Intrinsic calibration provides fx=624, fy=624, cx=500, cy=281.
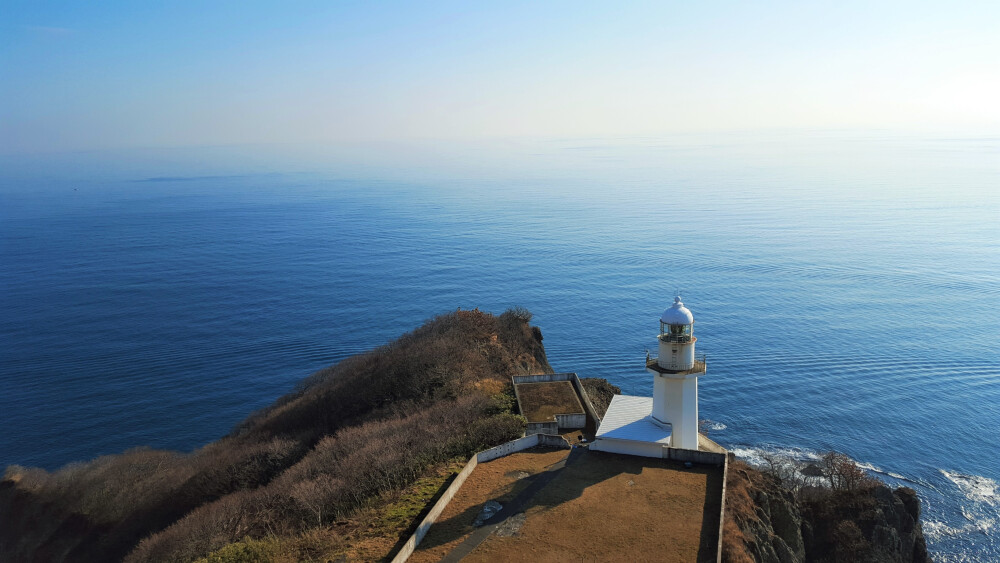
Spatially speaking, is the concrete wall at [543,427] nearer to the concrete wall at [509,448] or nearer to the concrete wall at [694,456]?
the concrete wall at [509,448]

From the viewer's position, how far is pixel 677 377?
78.1 ft

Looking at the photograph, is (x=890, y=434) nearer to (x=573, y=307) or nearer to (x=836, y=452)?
(x=836, y=452)

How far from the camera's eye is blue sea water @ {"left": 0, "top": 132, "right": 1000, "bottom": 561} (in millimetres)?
43375

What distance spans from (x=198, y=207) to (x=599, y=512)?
605 ft

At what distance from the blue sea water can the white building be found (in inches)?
712

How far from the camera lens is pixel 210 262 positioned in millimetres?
100750

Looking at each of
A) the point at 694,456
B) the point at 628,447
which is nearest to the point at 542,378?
the point at 628,447

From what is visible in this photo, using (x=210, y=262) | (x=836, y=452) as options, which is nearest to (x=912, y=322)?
(x=836, y=452)

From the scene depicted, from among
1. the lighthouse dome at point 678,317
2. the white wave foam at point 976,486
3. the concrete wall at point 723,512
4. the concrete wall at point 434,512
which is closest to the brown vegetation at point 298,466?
the concrete wall at point 434,512

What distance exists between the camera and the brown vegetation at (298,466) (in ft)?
74.4

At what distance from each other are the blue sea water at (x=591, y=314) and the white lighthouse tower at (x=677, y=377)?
17.9 m

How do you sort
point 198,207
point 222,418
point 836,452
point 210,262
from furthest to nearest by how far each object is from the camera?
point 198,207 < point 210,262 < point 222,418 < point 836,452

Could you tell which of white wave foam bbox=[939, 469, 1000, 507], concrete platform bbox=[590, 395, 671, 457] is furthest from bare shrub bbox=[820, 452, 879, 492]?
concrete platform bbox=[590, 395, 671, 457]

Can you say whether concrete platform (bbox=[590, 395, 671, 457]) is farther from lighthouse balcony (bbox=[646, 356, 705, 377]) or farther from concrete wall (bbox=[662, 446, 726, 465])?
lighthouse balcony (bbox=[646, 356, 705, 377])
